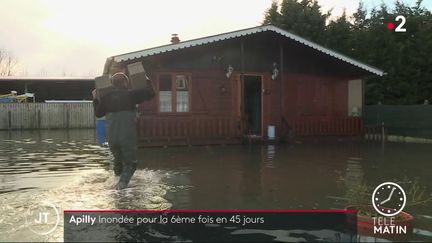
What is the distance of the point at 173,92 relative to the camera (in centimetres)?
1581

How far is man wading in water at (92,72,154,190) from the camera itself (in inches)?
292

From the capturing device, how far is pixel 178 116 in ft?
52.1

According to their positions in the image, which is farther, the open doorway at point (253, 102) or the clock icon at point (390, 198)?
the open doorway at point (253, 102)

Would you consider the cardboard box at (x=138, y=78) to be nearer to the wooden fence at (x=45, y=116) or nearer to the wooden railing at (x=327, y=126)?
the wooden railing at (x=327, y=126)

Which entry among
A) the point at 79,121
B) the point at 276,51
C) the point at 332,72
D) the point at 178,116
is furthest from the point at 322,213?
the point at 79,121

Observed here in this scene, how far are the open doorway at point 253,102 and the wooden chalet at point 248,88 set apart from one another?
0.13ft

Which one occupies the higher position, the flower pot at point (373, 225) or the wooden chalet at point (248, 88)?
the wooden chalet at point (248, 88)

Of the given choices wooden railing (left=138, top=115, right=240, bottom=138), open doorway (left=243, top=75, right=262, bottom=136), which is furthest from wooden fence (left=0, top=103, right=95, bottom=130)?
wooden railing (left=138, top=115, right=240, bottom=138)

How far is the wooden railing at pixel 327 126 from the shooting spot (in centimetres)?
1772

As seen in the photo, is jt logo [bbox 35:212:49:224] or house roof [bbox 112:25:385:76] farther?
house roof [bbox 112:25:385:76]

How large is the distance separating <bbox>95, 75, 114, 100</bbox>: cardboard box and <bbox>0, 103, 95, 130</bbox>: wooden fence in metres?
24.2

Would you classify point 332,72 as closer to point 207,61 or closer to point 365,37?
point 207,61

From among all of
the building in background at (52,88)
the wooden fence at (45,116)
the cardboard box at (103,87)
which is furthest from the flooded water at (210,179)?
the building in background at (52,88)

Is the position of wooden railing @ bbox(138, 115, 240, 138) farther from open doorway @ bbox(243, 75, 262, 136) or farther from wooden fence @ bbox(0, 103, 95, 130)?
wooden fence @ bbox(0, 103, 95, 130)
